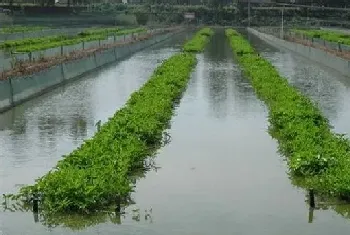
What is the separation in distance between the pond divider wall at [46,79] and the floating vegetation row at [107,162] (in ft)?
11.2

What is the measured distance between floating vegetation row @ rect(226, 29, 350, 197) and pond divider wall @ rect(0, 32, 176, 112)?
7000 mm

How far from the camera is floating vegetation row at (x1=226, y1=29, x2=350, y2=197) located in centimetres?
1016

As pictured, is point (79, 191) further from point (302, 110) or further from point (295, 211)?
point (302, 110)

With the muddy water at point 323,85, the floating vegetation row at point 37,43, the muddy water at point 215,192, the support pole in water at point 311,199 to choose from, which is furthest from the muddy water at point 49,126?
the floating vegetation row at point 37,43

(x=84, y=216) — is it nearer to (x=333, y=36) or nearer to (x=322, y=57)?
(x=322, y=57)

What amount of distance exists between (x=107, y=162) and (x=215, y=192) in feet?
5.95

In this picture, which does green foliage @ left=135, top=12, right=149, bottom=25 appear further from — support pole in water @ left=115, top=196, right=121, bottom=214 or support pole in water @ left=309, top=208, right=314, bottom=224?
support pole in water @ left=309, top=208, right=314, bottom=224

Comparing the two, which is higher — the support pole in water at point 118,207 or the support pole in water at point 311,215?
the support pole in water at point 118,207

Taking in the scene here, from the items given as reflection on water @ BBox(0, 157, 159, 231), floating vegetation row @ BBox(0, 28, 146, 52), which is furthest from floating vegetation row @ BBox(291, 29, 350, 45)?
reflection on water @ BBox(0, 157, 159, 231)

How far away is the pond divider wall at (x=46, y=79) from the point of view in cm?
1870

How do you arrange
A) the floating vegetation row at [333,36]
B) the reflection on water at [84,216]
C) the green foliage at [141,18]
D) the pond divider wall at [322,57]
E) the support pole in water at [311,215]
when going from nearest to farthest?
the reflection on water at [84,216], the support pole in water at [311,215], the pond divider wall at [322,57], the floating vegetation row at [333,36], the green foliage at [141,18]

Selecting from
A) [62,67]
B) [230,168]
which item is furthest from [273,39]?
[230,168]

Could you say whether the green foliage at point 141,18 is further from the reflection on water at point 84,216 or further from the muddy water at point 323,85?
the reflection on water at point 84,216

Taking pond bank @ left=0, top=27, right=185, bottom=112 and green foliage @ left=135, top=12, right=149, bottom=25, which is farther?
green foliage @ left=135, top=12, right=149, bottom=25
